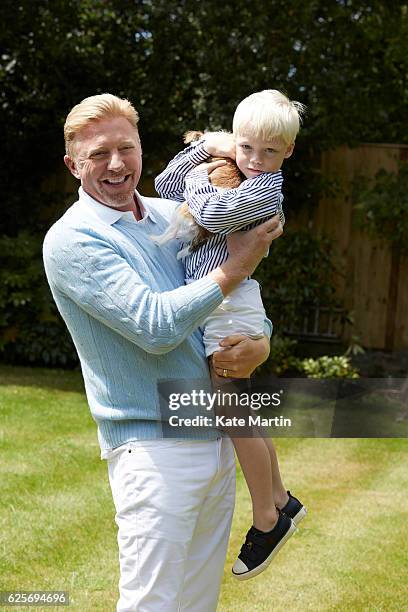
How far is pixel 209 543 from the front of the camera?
2.65 metres

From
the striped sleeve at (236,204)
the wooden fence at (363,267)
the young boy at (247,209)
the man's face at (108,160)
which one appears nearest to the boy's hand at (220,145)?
the young boy at (247,209)

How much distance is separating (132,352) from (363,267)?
7.12 metres

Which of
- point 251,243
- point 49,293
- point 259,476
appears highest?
point 251,243

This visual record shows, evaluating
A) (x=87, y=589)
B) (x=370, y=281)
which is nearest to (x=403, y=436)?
(x=370, y=281)

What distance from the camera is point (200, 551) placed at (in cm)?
264

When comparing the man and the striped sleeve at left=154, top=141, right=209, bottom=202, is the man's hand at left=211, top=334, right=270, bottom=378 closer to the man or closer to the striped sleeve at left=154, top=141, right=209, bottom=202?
the man

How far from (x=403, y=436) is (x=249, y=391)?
4598 mm

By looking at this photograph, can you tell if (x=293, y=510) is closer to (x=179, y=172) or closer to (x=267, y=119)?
(x=179, y=172)

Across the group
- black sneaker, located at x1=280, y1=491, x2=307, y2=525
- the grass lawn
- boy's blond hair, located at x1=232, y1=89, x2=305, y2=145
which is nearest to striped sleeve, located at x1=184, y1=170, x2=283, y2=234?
boy's blond hair, located at x1=232, y1=89, x2=305, y2=145

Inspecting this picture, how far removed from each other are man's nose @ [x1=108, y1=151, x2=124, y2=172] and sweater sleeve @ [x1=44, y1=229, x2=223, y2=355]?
194 mm

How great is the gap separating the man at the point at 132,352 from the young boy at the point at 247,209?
72 millimetres

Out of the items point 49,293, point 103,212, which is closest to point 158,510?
point 103,212

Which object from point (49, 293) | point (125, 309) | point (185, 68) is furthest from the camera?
point (185, 68)

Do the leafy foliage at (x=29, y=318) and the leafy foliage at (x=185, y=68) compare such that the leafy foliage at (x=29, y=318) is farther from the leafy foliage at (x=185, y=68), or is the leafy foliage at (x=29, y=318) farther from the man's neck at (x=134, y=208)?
the man's neck at (x=134, y=208)
